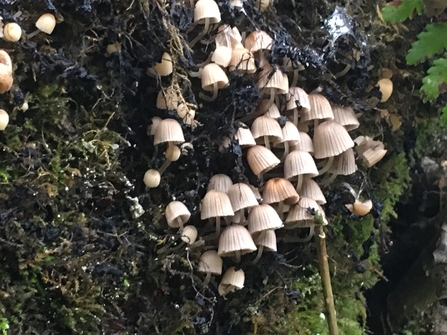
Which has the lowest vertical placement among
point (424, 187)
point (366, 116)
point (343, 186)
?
point (424, 187)

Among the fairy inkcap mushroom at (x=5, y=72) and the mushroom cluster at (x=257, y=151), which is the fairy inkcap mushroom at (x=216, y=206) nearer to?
the mushroom cluster at (x=257, y=151)

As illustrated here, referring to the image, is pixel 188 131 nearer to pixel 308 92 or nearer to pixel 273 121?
pixel 273 121

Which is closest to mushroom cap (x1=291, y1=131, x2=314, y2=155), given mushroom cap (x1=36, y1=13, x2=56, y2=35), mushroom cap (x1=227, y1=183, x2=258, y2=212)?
mushroom cap (x1=227, y1=183, x2=258, y2=212)

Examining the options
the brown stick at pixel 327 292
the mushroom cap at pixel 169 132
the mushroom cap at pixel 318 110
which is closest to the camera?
the brown stick at pixel 327 292

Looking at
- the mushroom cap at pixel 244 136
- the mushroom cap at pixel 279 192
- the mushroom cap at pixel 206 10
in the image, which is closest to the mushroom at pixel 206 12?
the mushroom cap at pixel 206 10

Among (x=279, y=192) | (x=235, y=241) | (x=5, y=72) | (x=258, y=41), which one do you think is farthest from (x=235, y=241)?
(x=5, y=72)

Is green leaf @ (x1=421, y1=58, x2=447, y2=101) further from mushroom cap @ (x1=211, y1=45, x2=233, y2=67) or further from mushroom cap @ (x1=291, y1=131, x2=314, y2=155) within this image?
mushroom cap @ (x1=211, y1=45, x2=233, y2=67)

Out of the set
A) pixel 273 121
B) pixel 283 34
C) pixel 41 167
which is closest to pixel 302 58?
pixel 283 34
